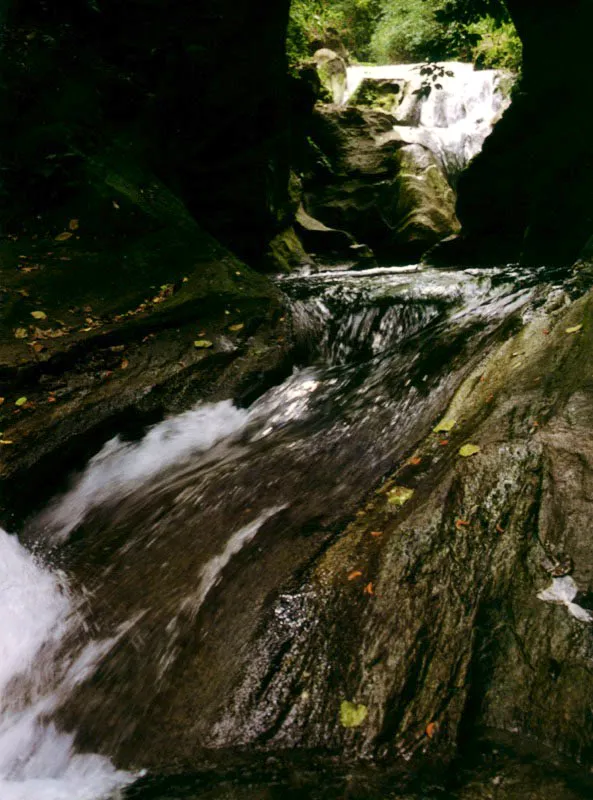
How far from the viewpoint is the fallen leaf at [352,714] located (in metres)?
1.83

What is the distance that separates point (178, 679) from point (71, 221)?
16.5 feet

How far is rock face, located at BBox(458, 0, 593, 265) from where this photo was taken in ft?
27.2

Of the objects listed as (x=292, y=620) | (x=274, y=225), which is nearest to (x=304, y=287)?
(x=274, y=225)

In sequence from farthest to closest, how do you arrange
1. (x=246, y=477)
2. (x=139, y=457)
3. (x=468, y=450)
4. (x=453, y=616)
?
(x=139, y=457)
(x=246, y=477)
(x=468, y=450)
(x=453, y=616)

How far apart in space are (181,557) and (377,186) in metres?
12.9

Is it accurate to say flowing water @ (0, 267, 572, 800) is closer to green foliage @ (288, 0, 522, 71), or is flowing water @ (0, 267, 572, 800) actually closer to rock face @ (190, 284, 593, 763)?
rock face @ (190, 284, 593, 763)

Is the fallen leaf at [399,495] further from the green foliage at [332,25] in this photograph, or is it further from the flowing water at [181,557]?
the green foliage at [332,25]

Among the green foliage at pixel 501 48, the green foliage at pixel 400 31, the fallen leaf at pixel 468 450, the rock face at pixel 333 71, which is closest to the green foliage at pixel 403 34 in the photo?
the green foliage at pixel 400 31

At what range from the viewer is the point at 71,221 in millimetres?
5609

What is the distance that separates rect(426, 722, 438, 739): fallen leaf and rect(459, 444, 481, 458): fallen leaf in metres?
1.31

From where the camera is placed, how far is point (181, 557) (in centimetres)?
291

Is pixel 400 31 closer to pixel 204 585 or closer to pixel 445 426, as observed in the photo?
pixel 445 426

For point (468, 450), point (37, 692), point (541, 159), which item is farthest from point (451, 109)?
point (37, 692)

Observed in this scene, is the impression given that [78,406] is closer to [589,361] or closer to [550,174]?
[589,361]
